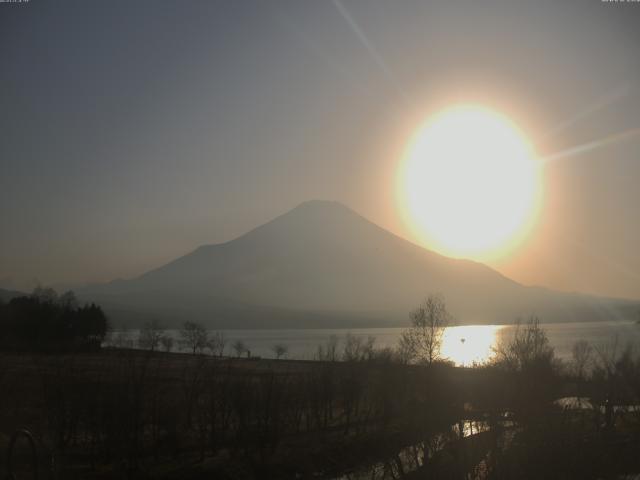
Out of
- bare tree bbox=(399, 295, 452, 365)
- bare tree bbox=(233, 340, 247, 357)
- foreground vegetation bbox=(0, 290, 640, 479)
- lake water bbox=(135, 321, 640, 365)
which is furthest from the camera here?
bare tree bbox=(233, 340, 247, 357)

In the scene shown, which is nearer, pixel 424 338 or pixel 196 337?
pixel 424 338

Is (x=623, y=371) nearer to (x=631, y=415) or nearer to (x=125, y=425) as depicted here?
(x=631, y=415)

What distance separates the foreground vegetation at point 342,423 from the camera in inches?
605

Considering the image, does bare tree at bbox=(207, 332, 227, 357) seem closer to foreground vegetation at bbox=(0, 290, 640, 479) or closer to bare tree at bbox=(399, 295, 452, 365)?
Result: bare tree at bbox=(399, 295, 452, 365)

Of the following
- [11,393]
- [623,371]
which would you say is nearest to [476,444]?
[623,371]

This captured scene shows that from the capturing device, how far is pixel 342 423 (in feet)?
85.3

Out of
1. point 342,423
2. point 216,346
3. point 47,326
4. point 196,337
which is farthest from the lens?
point 216,346

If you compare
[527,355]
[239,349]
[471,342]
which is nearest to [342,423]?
[527,355]

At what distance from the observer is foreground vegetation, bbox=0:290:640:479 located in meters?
15.4

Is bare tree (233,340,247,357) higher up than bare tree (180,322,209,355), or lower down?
lower down

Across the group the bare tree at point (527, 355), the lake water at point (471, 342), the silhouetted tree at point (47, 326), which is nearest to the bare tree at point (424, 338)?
the lake water at point (471, 342)

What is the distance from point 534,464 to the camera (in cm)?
1338

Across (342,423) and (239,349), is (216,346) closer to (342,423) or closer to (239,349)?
(239,349)

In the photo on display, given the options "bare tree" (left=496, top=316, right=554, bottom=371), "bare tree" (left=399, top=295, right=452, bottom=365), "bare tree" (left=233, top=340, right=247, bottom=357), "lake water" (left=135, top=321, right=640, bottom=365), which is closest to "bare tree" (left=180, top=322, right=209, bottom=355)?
"bare tree" (left=233, top=340, right=247, bottom=357)
